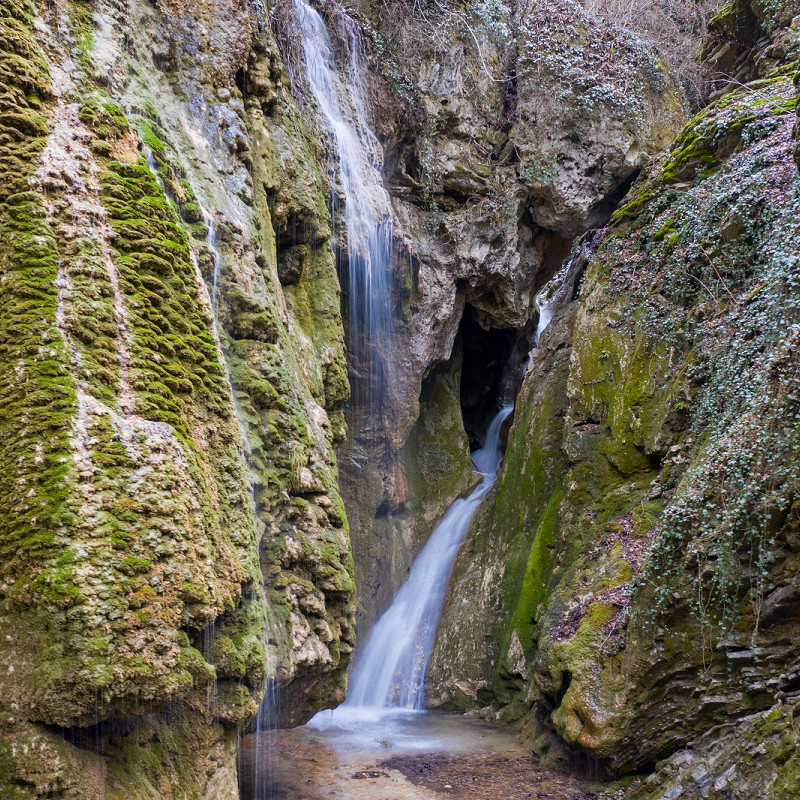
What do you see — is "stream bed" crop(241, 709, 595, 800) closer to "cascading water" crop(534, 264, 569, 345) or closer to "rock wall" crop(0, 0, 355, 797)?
"rock wall" crop(0, 0, 355, 797)

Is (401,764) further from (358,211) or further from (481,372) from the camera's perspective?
(481,372)

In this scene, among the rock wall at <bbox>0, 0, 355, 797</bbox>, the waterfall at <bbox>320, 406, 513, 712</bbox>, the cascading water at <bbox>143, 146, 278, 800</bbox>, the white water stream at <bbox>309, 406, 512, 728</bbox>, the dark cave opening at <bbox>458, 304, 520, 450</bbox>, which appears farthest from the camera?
the dark cave opening at <bbox>458, 304, 520, 450</bbox>

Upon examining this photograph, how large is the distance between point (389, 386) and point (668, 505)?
562 centimetres

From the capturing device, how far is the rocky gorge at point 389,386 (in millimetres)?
3400

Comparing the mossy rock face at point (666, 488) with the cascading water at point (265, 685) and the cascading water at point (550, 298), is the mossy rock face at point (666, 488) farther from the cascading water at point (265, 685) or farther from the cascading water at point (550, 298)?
the cascading water at point (550, 298)

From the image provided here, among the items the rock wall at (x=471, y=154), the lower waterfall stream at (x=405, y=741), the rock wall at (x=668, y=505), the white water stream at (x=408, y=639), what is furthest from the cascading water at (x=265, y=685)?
the rock wall at (x=471, y=154)

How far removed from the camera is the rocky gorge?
340cm

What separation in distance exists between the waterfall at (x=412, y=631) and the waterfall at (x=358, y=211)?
297 centimetres

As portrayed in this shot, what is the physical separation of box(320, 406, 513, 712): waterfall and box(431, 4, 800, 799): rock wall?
0.36m

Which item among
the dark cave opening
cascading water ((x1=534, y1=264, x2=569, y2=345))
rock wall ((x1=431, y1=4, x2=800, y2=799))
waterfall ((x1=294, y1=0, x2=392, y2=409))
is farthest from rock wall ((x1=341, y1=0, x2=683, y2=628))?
cascading water ((x1=534, y1=264, x2=569, y2=345))

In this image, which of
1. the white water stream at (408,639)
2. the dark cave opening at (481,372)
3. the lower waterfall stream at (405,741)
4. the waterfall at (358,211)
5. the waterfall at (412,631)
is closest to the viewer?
the lower waterfall stream at (405,741)

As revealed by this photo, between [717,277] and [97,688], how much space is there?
7.91 meters

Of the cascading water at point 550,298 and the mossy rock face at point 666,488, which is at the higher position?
the cascading water at point 550,298

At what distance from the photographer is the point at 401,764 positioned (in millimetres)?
7176
